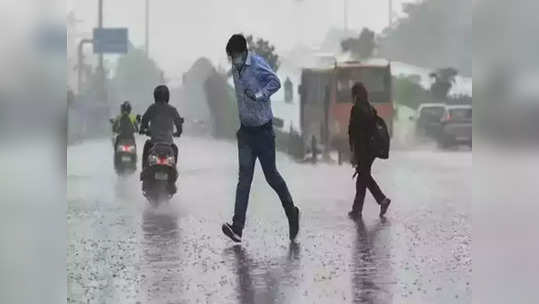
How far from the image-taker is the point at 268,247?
5805mm

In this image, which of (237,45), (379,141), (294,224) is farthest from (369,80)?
(237,45)

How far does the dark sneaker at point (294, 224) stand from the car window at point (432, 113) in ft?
35.6

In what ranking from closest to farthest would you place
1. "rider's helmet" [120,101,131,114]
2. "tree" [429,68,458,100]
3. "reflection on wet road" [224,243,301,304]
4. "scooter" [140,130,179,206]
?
"reflection on wet road" [224,243,301,304]
"scooter" [140,130,179,206]
"rider's helmet" [120,101,131,114]
"tree" [429,68,458,100]

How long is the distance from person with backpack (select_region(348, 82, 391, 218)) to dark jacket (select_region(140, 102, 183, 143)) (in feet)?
5.27

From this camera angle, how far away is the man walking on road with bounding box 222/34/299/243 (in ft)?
17.9

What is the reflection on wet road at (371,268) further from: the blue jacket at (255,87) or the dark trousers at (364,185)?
the blue jacket at (255,87)

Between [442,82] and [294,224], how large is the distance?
8941 mm

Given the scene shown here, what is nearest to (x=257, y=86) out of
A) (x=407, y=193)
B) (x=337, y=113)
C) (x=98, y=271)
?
(x=98, y=271)

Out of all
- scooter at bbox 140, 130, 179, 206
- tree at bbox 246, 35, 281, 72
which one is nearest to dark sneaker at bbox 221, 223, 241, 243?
scooter at bbox 140, 130, 179, 206

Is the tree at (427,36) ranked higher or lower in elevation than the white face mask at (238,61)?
higher

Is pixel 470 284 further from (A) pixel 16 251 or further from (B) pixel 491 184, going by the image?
(A) pixel 16 251

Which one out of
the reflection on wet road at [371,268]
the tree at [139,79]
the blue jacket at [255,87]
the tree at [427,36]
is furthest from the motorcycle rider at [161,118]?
the tree at [427,36]

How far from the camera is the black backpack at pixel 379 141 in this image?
6992mm

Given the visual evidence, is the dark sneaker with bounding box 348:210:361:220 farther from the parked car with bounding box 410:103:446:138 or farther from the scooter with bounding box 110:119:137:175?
the parked car with bounding box 410:103:446:138
